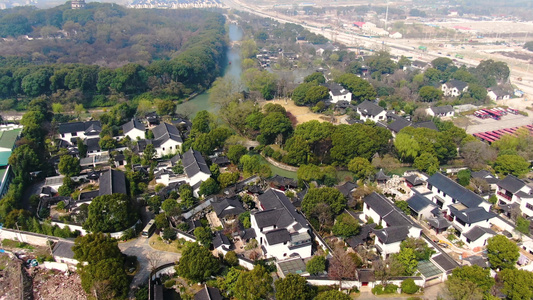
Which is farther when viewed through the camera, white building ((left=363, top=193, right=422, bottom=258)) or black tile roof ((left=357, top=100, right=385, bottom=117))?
black tile roof ((left=357, top=100, right=385, bottom=117))

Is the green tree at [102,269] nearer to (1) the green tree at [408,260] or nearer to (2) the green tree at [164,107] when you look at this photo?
(1) the green tree at [408,260]

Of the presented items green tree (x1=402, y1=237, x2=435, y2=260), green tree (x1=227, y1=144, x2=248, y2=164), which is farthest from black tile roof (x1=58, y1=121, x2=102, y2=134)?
green tree (x1=402, y1=237, x2=435, y2=260)

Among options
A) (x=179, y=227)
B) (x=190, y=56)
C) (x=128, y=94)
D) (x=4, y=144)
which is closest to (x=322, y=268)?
(x=179, y=227)

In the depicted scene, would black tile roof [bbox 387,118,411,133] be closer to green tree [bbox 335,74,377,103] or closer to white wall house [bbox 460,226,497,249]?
green tree [bbox 335,74,377,103]

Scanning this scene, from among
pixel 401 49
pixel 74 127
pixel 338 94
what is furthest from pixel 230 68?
pixel 401 49

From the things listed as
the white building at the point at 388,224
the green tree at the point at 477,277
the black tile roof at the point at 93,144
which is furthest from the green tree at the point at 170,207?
the green tree at the point at 477,277

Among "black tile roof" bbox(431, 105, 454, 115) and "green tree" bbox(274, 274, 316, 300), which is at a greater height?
"green tree" bbox(274, 274, 316, 300)

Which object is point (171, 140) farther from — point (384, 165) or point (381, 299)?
point (381, 299)

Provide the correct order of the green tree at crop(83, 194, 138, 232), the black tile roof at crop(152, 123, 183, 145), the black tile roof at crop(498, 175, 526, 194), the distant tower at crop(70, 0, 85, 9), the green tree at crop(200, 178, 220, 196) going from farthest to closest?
1. the distant tower at crop(70, 0, 85, 9)
2. the black tile roof at crop(152, 123, 183, 145)
3. the green tree at crop(200, 178, 220, 196)
4. the black tile roof at crop(498, 175, 526, 194)
5. the green tree at crop(83, 194, 138, 232)

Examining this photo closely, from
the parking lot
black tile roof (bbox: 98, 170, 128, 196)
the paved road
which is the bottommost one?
the parking lot
